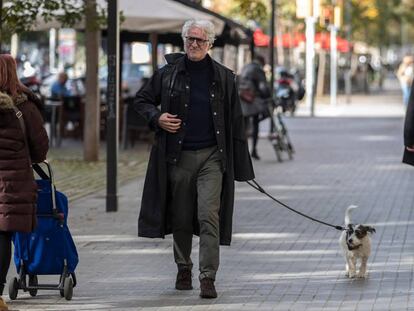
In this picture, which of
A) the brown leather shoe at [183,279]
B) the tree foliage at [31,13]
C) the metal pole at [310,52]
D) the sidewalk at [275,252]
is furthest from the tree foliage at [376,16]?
the brown leather shoe at [183,279]

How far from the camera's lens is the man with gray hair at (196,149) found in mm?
8289

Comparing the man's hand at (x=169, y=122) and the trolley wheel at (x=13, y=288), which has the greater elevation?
the man's hand at (x=169, y=122)

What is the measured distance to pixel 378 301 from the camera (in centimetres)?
828

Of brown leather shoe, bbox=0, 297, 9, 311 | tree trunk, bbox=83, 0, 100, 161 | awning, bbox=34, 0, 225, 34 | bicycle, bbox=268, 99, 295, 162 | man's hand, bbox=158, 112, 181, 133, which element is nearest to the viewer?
brown leather shoe, bbox=0, 297, 9, 311

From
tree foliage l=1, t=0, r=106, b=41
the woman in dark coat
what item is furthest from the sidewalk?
tree foliage l=1, t=0, r=106, b=41

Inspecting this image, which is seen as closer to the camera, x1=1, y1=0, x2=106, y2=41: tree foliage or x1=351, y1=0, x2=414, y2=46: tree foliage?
x1=1, y1=0, x2=106, y2=41: tree foliage

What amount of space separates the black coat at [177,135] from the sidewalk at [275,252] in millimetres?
514

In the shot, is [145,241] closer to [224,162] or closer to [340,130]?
[224,162]

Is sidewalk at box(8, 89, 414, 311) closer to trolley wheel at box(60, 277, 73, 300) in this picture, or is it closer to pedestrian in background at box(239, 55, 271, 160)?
trolley wheel at box(60, 277, 73, 300)

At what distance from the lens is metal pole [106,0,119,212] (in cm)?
1334

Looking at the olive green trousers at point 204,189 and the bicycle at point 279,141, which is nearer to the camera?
the olive green trousers at point 204,189

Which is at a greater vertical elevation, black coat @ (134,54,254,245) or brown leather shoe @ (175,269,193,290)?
black coat @ (134,54,254,245)

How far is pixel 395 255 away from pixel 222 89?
9.24ft

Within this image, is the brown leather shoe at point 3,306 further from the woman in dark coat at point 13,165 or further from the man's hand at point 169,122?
the man's hand at point 169,122
